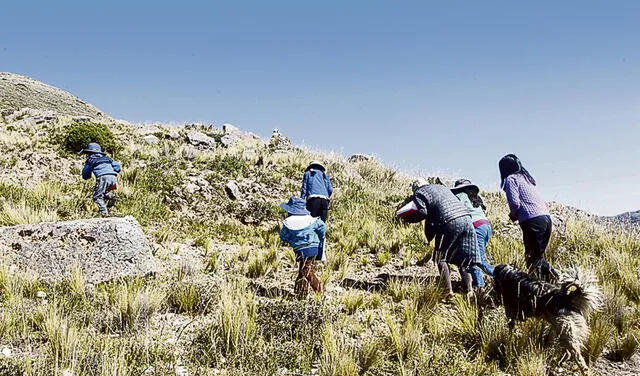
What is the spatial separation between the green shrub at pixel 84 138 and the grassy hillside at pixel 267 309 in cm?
348

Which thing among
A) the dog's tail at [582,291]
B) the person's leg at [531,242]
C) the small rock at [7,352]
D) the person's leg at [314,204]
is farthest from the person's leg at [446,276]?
the small rock at [7,352]

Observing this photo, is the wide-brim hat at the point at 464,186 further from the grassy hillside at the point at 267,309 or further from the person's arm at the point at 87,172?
the person's arm at the point at 87,172

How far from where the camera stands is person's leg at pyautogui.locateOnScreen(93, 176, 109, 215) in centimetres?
873

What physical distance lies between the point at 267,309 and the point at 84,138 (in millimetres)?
12596

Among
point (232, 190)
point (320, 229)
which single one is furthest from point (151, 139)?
point (320, 229)

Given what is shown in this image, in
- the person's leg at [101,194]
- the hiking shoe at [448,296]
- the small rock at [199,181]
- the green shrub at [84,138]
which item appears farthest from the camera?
the green shrub at [84,138]

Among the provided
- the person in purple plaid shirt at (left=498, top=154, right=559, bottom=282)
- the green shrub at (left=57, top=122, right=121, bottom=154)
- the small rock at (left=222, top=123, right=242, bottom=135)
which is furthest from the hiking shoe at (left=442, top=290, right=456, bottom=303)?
the small rock at (left=222, top=123, right=242, bottom=135)

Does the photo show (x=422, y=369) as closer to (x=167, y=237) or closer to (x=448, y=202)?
(x=448, y=202)

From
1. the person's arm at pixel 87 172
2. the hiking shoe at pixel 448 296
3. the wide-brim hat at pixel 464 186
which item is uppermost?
the person's arm at pixel 87 172

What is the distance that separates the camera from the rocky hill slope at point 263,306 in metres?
3.39

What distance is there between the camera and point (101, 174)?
29.9 feet

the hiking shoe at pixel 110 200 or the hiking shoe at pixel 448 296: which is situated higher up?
the hiking shoe at pixel 110 200

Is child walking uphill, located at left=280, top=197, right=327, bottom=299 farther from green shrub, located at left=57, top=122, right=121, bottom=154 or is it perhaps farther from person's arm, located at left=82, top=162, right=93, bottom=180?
green shrub, located at left=57, top=122, right=121, bottom=154

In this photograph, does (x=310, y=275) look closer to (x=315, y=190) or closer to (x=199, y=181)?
(x=315, y=190)
